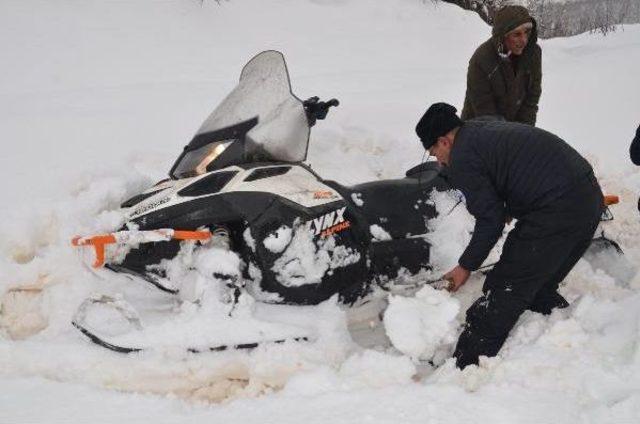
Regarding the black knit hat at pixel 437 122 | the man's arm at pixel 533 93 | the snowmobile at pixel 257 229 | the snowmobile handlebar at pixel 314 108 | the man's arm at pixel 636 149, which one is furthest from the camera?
the man's arm at pixel 533 93

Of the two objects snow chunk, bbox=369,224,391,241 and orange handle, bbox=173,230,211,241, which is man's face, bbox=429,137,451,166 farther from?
orange handle, bbox=173,230,211,241

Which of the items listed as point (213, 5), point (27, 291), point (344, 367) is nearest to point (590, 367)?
point (344, 367)

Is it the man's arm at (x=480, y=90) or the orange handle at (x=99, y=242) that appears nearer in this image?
the orange handle at (x=99, y=242)

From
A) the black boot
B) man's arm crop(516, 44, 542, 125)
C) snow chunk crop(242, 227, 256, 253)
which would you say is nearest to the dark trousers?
the black boot

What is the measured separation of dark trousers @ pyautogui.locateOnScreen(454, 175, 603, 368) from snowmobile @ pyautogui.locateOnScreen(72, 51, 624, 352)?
62cm

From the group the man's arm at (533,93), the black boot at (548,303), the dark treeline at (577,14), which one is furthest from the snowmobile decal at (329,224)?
the dark treeline at (577,14)

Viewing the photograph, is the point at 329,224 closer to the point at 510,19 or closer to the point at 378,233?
the point at 378,233

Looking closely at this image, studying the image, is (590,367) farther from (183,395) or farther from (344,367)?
(183,395)

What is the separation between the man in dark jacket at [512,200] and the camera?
271cm

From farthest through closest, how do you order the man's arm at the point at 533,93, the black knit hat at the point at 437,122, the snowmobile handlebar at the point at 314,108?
the man's arm at the point at 533,93
the snowmobile handlebar at the point at 314,108
the black knit hat at the point at 437,122

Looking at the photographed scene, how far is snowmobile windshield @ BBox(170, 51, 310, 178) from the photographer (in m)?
Answer: 3.06

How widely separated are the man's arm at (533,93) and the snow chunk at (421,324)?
1926mm

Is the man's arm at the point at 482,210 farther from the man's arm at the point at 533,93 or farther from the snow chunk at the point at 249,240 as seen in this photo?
the man's arm at the point at 533,93

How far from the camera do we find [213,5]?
7297mm
